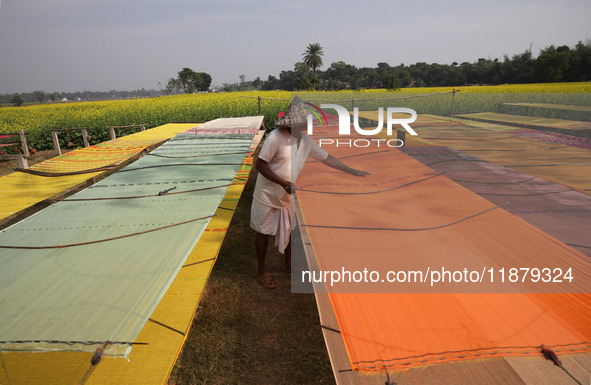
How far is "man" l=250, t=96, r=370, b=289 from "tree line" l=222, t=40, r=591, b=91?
1021 centimetres

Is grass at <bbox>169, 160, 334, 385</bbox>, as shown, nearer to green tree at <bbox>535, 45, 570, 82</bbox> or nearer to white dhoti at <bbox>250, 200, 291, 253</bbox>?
white dhoti at <bbox>250, 200, 291, 253</bbox>

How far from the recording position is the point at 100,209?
8.05ft

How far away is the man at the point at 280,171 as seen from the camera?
2.42 meters

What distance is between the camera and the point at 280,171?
2.52 metres

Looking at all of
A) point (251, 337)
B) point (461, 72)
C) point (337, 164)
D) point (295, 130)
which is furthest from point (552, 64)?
point (251, 337)

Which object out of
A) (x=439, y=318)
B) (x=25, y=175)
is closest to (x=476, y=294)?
(x=439, y=318)

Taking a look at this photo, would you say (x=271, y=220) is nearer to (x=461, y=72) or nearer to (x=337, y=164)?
(x=337, y=164)

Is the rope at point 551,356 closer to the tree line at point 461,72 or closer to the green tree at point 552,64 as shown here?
the tree line at point 461,72

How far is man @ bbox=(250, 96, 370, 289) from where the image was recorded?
2.42m

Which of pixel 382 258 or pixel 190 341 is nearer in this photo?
pixel 382 258

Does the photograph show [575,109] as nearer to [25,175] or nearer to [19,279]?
[19,279]

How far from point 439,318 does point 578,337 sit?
1.57ft

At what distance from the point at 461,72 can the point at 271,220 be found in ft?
119

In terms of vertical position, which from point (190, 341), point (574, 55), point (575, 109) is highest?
point (574, 55)
